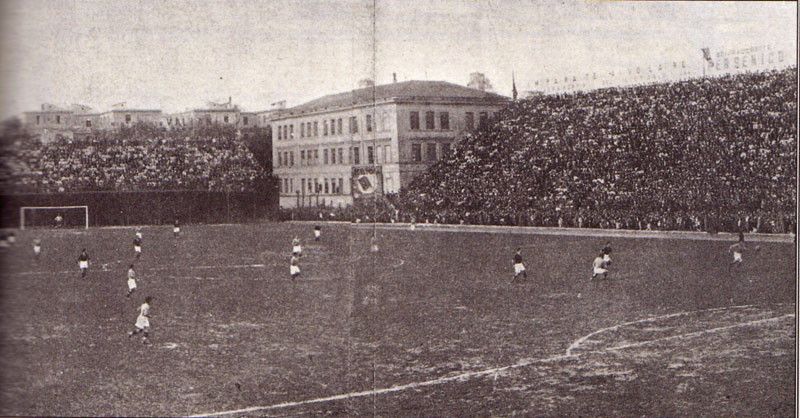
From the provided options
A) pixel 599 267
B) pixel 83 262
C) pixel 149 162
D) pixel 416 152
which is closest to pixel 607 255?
pixel 599 267

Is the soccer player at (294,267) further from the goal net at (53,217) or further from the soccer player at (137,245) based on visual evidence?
the goal net at (53,217)

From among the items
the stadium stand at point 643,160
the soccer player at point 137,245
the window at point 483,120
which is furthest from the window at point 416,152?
the soccer player at point 137,245

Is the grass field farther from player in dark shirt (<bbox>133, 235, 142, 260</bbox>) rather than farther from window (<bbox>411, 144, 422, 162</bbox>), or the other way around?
window (<bbox>411, 144, 422, 162</bbox>)

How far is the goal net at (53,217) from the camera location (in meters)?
3.40

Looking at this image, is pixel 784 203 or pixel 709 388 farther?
pixel 784 203

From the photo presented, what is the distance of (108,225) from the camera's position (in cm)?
384

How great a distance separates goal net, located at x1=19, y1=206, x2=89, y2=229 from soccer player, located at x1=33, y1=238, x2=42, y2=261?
0.23 feet

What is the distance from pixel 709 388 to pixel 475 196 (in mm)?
1910

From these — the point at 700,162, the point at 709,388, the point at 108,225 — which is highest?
the point at 700,162

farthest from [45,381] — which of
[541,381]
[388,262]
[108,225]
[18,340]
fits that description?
[541,381]

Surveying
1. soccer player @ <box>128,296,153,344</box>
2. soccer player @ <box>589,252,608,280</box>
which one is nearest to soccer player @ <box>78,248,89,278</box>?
soccer player @ <box>128,296,153,344</box>

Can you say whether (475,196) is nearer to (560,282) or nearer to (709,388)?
(560,282)

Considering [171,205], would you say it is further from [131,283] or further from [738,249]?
[738,249]

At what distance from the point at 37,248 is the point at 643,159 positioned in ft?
12.8
